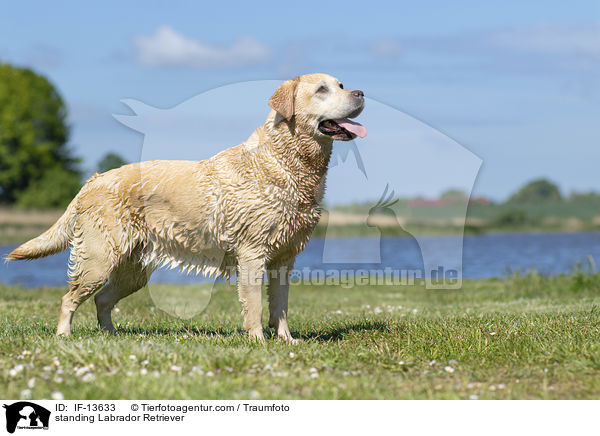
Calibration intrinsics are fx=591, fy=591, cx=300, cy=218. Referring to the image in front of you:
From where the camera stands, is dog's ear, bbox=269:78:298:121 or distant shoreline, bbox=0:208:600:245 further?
distant shoreline, bbox=0:208:600:245

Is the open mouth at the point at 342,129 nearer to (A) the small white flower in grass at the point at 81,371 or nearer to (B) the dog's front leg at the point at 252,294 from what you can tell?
(B) the dog's front leg at the point at 252,294

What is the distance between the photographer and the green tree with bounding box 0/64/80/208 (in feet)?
142

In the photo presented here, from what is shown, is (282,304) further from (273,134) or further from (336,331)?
(273,134)

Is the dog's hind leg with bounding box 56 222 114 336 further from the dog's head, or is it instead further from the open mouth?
the open mouth

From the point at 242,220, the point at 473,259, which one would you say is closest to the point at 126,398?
the point at 242,220

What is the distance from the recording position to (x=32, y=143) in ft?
147

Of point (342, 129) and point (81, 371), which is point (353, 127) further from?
point (81, 371)

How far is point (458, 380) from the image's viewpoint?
5.28 meters

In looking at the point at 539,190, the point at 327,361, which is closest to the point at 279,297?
the point at 327,361

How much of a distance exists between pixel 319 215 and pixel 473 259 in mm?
23121
